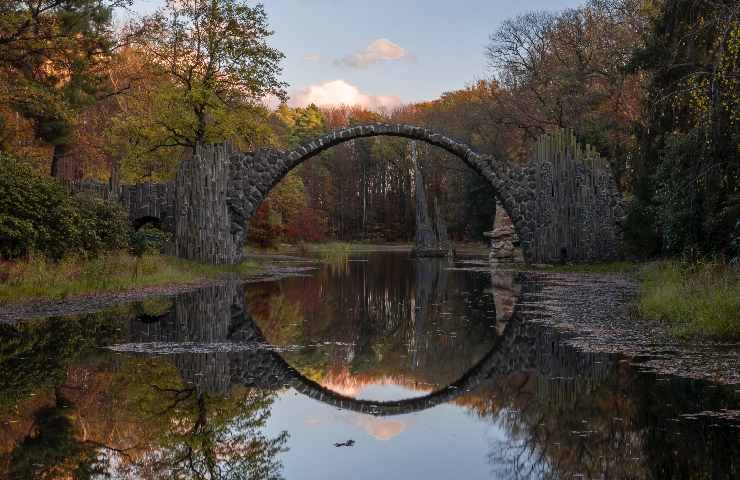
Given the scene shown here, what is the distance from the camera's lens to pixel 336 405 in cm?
593

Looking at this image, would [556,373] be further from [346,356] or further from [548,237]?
[548,237]

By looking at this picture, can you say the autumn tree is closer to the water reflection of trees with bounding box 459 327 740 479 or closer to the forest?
the forest

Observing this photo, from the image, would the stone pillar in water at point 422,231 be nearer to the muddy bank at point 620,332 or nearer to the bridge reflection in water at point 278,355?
the muddy bank at point 620,332

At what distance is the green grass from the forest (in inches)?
23.7

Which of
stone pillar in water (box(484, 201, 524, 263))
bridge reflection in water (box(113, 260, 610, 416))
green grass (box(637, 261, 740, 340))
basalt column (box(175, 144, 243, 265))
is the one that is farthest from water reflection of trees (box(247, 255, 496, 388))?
stone pillar in water (box(484, 201, 524, 263))

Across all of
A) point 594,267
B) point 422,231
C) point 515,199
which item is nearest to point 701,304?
point 594,267

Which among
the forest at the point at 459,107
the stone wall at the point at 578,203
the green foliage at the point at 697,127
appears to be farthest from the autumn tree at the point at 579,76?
the green foliage at the point at 697,127

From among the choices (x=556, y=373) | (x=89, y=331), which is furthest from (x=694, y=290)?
(x=89, y=331)

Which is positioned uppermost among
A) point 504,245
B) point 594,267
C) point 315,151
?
point 315,151

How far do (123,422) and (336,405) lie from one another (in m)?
1.69

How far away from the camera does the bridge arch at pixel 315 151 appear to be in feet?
74.1

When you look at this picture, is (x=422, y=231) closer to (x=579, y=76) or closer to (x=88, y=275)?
(x=579, y=76)

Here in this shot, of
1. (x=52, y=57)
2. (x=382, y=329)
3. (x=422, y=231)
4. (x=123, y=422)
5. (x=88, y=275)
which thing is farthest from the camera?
(x=422, y=231)

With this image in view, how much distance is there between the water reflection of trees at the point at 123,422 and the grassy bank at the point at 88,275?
16.1ft
